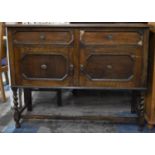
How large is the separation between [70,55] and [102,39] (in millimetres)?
277

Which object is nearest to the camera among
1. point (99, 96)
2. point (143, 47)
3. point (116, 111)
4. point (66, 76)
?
point (143, 47)

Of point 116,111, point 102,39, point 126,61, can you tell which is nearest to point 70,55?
point 102,39

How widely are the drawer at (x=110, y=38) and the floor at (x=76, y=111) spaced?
2.59 feet

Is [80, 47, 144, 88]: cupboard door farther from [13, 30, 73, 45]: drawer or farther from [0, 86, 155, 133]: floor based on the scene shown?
[0, 86, 155, 133]: floor

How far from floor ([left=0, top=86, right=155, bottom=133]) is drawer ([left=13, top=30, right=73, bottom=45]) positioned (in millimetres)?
791

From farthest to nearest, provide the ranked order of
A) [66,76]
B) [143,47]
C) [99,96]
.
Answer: [99,96]
[66,76]
[143,47]

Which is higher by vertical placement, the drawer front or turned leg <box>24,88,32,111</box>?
the drawer front

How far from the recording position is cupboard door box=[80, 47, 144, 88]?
1804 mm

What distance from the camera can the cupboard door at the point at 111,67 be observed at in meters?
1.80

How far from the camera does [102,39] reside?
1.79 meters

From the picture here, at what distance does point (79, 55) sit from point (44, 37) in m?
0.31

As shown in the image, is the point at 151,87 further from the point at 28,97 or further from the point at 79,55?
the point at 28,97

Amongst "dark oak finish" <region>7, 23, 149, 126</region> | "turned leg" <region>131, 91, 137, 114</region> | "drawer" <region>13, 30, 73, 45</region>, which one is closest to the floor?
"turned leg" <region>131, 91, 137, 114</region>

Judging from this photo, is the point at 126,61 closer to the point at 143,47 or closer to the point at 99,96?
the point at 143,47
